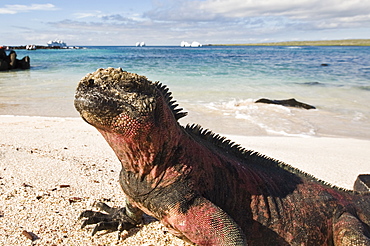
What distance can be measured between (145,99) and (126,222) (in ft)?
4.47

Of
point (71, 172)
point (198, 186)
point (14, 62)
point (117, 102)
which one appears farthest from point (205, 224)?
point (14, 62)

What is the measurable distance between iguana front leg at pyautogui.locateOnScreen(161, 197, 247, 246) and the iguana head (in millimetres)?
627

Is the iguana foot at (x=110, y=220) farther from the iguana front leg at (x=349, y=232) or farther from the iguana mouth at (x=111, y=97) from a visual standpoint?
the iguana front leg at (x=349, y=232)

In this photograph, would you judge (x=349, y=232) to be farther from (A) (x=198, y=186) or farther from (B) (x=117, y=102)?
(B) (x=117, y=102)

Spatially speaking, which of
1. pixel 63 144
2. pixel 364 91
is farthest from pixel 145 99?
pixel 364 91

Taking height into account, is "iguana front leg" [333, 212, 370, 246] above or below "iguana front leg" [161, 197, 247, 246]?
below

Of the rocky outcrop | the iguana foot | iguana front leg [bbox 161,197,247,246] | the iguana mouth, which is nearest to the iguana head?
the iguana mouth

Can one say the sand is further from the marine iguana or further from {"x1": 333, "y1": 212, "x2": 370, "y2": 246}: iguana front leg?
{"x1": 333, "y1": 212, "x2": 370, "y2": 246}: iguana front leg

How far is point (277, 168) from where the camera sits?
9.86 ft

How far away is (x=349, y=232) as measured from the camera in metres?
2.52

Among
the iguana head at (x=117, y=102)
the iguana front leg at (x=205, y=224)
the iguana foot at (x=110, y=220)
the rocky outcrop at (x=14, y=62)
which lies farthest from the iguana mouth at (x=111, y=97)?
the rocky outcrop at (x=14, y=62)

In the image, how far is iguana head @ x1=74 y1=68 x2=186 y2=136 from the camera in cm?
191

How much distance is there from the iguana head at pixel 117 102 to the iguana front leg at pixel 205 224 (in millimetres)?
627

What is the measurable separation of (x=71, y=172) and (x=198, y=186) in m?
2.17
